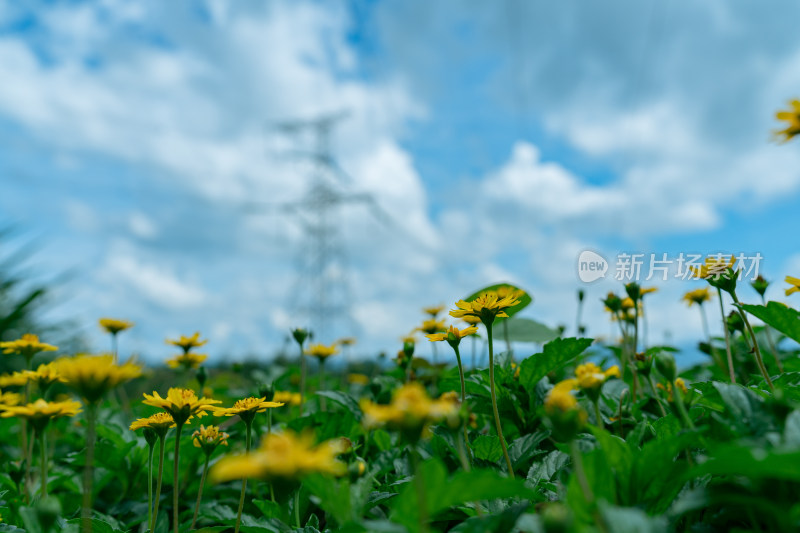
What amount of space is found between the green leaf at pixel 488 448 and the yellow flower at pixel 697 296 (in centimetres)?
127

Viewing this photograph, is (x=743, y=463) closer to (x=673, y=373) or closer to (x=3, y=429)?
(x=673, y=373)

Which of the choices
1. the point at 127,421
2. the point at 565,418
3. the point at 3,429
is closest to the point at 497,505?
the point at 565,418

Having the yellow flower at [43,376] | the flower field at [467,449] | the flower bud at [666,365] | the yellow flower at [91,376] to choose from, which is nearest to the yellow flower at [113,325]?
the flower field at [467,449]

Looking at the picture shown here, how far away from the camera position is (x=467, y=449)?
55.1 inches

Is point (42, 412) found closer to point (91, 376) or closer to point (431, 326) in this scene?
point (91, 376)

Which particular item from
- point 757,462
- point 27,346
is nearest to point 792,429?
point 757,462

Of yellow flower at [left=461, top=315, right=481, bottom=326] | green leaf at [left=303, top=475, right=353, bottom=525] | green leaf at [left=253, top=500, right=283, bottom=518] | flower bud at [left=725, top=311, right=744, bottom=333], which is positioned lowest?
green leaf at [left=253, top=500, right=283, bottom=518]

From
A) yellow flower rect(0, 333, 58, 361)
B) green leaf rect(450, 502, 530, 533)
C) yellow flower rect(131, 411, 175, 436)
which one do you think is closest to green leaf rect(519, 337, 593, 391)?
green leaf rect(450, 502, 530, 533)

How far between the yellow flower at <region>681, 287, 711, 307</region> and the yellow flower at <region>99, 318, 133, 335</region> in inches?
94.9

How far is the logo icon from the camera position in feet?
6.95

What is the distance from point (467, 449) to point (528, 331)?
1.28 metres

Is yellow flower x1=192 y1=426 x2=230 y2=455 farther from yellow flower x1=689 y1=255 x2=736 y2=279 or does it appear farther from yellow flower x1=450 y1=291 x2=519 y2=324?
yellow flower x1=689 y1=255 x2=736 y2=279

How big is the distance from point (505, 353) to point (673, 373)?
0.91 m

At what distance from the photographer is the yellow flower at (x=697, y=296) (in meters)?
2.24
